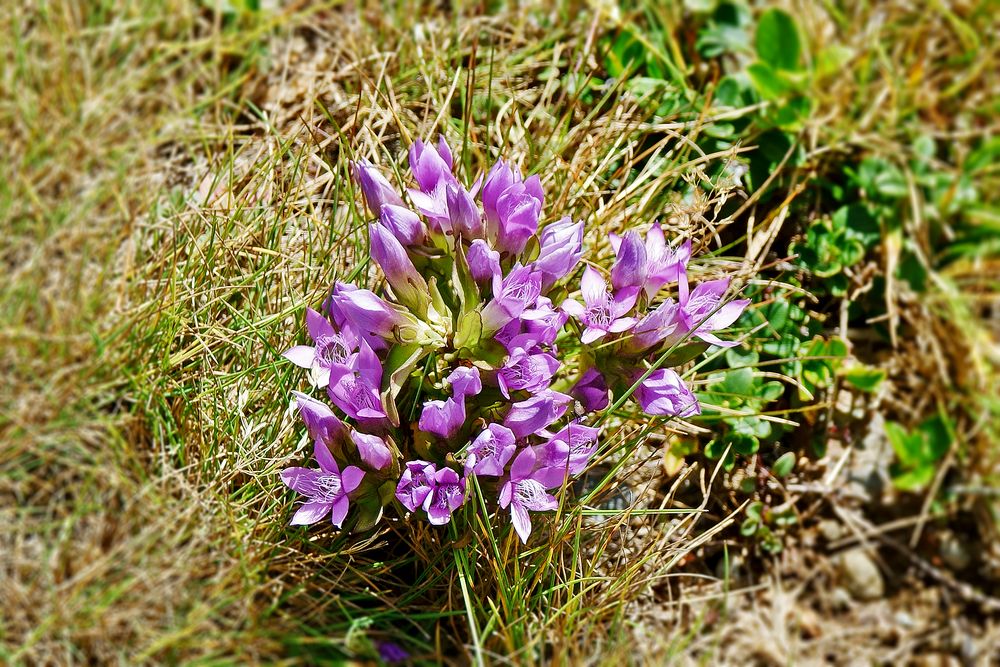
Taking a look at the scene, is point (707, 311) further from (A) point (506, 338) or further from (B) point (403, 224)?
(B) point (403, 224)

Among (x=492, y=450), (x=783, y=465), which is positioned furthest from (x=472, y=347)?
(x=783, y=465)

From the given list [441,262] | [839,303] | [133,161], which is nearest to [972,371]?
[839,303]

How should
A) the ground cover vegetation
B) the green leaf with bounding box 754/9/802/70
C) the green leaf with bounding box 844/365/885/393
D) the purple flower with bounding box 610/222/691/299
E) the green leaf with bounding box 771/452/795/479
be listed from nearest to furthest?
the purple flower with bounding box 610/222/691/299, the ground cover vegetation, the green leaf with bounding box 771/452/795/479, the green leaf with bounding box 844/365/885/393, the green leaf with bounding box 754/9/802/70

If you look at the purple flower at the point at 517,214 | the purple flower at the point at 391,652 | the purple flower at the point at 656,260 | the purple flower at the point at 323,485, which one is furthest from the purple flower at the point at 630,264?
the purple flower at the point at 391,652

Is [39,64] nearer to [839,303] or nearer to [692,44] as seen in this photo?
[692,44]

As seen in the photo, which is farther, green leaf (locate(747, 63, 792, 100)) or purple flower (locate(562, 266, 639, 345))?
green leaf (locate(747, 63, 792, 100))

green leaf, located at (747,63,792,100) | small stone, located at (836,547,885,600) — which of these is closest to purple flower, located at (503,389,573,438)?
green leaf, located at (747,63,792,100)

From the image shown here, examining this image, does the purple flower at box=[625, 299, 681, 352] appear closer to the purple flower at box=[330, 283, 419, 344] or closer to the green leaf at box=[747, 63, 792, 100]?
the purple flower at box=[330, 283, 419, 344]
